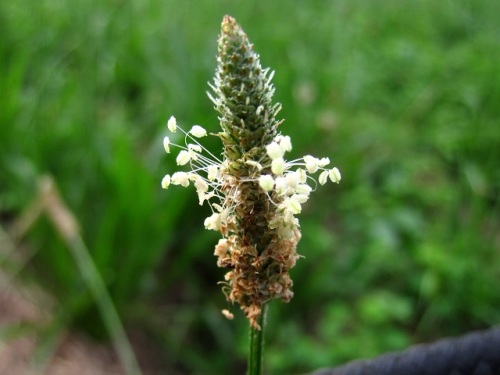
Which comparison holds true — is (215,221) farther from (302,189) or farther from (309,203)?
(309,203)

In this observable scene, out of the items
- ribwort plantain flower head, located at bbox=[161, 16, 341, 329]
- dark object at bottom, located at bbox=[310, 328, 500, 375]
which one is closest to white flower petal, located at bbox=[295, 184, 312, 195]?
ribwort plantain flower head, located at bbox=[161, 16, 341, 329]

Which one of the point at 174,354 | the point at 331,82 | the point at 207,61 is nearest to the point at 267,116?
the point at 174,354

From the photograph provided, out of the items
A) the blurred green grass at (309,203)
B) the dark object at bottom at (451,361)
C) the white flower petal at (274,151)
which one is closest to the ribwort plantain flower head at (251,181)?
the white flower petal at (274,151)

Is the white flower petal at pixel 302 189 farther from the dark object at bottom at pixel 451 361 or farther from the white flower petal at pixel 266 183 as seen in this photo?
the dark object at bottom at pixel 451 361

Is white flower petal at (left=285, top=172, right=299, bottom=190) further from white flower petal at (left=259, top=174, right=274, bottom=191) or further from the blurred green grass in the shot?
the blurred green grass

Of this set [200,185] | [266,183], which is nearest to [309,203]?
[200,185]

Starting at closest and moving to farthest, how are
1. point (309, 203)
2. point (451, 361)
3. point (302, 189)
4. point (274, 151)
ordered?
point (274, 151) → point (302, 189) → point (451, 361) → point (309, 203)
